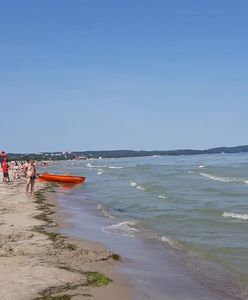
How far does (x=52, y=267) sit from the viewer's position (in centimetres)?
912

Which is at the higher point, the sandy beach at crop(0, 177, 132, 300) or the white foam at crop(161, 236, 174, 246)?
the sandy beach at crop(0, 177, 132, 300)

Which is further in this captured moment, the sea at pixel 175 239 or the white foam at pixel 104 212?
the white foam at pixel 104 212

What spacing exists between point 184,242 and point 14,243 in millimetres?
4813

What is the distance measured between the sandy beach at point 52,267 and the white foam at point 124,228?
1774mm

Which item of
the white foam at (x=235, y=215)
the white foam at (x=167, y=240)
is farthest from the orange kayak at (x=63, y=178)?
the white foam at (x=167, y=240)

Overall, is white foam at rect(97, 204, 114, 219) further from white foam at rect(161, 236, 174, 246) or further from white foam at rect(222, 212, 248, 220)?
white foam at rect(161, 236, 174, 246)

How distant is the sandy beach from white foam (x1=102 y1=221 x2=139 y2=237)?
5.82 feet

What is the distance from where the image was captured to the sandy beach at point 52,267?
7.65 m

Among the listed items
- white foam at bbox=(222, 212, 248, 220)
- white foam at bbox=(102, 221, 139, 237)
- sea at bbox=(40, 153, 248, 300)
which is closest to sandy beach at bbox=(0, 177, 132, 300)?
sea at bbox=(40, 153, 248, 300)

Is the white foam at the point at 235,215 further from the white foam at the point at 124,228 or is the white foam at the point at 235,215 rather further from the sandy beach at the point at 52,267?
the sandy beach at the point at 52,267

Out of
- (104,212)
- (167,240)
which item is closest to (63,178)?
(104,212)

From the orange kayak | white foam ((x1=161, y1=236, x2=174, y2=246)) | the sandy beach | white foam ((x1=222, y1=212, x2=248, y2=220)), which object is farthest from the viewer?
the orange kayak

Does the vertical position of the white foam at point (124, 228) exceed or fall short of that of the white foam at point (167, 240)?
it exceeds it

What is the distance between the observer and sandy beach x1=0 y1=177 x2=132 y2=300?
7648 millimetres
